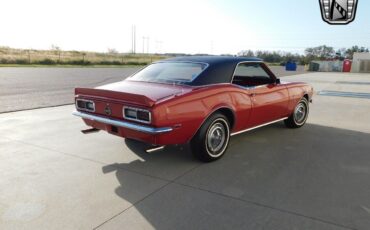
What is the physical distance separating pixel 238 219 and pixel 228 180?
865 mm

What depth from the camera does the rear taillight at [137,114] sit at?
3.52 m

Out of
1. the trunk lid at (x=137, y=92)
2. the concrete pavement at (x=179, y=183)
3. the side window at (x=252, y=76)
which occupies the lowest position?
the concrete pavement at (x=179, y=183)

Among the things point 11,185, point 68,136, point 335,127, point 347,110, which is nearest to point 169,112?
point 11,185

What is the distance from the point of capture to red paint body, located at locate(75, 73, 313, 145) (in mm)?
3561

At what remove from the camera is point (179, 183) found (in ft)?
11.4

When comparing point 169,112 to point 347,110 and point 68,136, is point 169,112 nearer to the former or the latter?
point 68,136

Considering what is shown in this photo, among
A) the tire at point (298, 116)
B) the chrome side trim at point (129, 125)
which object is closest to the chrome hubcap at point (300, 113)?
the tire at point (298, 116)

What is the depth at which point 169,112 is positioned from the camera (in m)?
3.55

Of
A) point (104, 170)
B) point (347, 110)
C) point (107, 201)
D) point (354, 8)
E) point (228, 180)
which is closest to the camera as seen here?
point (107, 201)

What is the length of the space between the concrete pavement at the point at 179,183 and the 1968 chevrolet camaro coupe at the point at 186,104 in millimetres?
422

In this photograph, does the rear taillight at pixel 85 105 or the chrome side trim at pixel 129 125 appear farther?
the rear taillight at pixel 85 105

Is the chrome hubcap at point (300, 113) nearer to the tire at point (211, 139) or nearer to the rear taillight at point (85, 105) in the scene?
the tire at point (211, 139)

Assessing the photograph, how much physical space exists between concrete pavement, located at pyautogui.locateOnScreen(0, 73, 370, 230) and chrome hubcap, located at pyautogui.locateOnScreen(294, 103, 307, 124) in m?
0.69

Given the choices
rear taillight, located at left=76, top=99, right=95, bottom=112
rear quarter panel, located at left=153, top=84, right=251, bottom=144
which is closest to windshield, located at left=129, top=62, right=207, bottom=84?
rear quarter panel, located at left=153, top=84, right=251, bottom=144
